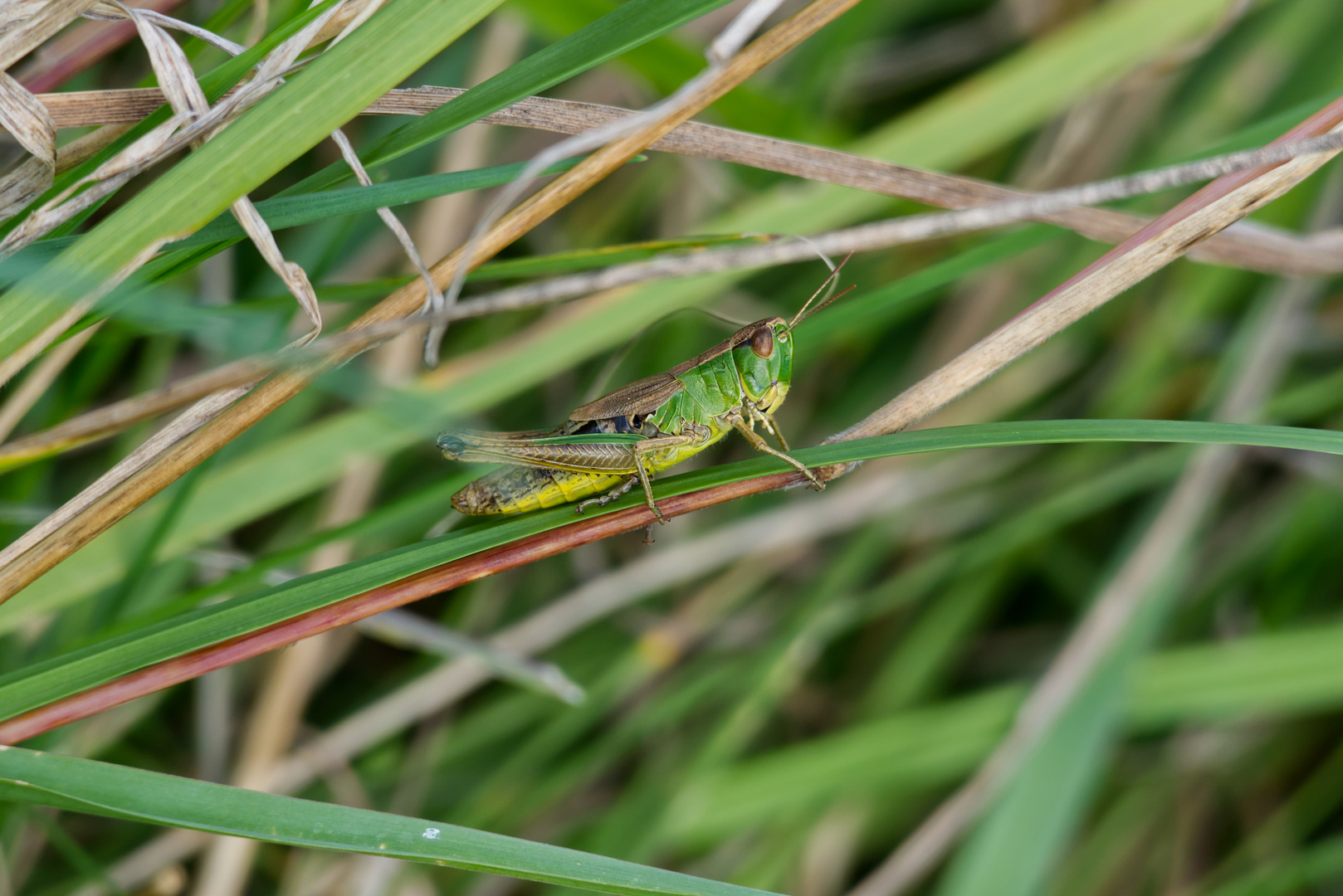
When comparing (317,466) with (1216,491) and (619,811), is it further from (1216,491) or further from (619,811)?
(1216,491)

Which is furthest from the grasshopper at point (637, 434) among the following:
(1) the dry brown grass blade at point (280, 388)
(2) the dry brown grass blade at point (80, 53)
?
(2) the dry brown grass blade at point (80, 53)

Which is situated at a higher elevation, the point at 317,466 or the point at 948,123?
the point at 948,123

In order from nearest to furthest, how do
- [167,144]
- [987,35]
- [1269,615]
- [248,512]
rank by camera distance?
[167,144], [248,512], [1269,615], [987,35]

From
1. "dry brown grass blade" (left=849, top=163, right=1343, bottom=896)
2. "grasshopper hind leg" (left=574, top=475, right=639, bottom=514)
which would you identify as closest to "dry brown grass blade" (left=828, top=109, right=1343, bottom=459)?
"grasshopper hind leg" (left=574, top=475, right=639, bottom=514)

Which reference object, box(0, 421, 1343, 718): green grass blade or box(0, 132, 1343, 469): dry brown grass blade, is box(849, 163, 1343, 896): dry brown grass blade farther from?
box(0, 132, 1343, 469): dry brown grass blade

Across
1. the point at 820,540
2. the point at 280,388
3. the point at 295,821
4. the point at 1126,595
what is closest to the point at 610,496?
the point at 280,388

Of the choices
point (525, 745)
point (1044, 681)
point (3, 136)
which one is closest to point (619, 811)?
point (525, 745)
